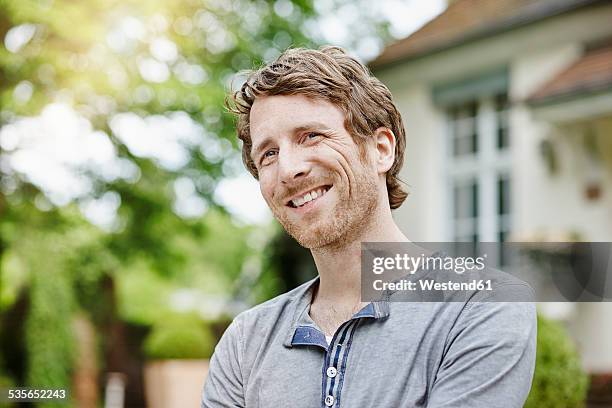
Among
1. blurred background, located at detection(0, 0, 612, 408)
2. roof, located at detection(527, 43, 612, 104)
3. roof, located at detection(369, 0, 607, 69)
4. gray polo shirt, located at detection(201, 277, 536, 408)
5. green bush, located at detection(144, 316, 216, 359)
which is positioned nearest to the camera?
gray polo shirt, located at detection(201, 277, 536, 408)

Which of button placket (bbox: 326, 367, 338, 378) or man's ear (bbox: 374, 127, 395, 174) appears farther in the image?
man's ear (bbox: 374, 127, 395, 174)

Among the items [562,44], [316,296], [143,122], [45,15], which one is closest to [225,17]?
[143,122]

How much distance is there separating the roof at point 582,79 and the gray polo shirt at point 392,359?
5445mm

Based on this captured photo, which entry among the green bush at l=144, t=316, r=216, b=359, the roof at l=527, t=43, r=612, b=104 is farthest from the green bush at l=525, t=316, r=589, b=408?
the green bush at l=144, t=316, r=216, b=359

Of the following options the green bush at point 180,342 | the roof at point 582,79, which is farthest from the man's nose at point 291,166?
the green bush at point 180,342

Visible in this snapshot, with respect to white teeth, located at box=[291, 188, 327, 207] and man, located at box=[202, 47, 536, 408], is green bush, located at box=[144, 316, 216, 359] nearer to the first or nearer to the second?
man, located at box=[202, 47, 536, 408]

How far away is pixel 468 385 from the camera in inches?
50.6

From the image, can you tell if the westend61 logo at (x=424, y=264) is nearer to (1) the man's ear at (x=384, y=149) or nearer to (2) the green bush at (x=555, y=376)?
(1) the man's ear at (x=384, y=149)

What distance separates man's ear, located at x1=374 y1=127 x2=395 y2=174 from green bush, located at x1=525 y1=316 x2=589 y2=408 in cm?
389

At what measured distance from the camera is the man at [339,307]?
1332 millimetres

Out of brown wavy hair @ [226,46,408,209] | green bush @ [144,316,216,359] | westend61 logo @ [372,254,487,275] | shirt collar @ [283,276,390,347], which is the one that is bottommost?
shirt collar @ [283,276,390,347]

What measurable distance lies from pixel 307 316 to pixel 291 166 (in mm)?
265

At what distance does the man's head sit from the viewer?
1.51 m

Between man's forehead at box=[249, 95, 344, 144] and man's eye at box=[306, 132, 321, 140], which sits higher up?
man's forehead at box=[249, 95, 344, 144]
